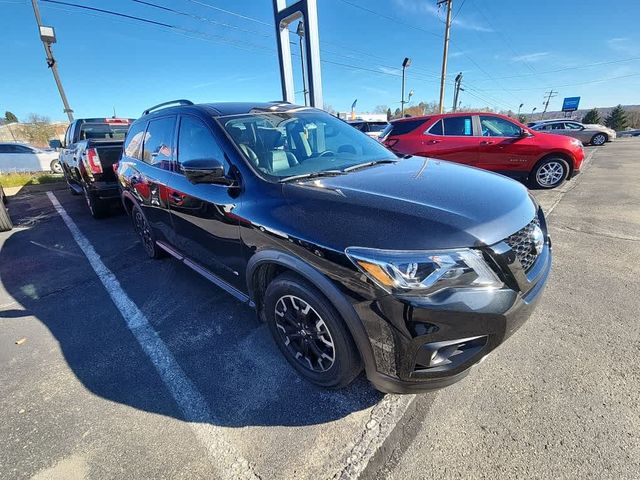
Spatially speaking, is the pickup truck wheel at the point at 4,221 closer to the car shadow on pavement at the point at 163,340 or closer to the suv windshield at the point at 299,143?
the car shadow on pavement at the point at 163,340

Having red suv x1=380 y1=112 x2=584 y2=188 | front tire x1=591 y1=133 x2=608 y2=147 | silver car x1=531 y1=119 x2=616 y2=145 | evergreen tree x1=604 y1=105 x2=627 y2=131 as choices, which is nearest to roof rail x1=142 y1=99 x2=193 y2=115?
red suv x1=380 y1=112 x2=584 y2=188

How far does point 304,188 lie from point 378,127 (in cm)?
1586

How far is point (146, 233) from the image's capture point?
426 centimetres

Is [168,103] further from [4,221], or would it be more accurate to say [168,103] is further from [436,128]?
[436,128]

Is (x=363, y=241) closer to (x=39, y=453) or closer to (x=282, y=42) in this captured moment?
(x=39, y=453)

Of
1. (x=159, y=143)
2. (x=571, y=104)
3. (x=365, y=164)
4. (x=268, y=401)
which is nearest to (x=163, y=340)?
(x=268, y=401)

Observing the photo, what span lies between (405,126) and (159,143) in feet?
19.5

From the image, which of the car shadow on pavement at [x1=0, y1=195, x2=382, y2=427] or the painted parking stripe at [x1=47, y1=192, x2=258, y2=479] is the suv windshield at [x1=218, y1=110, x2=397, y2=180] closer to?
the car shadow on pavement at [x1=0, y1=195, x2=382, y2=427]

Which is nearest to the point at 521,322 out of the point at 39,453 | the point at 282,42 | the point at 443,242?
the point at 443,242

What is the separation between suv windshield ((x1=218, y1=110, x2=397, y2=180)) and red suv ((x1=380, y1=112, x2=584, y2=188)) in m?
4.66

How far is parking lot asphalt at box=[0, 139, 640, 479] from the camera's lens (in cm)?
166

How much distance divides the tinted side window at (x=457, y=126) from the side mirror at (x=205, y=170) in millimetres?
6447

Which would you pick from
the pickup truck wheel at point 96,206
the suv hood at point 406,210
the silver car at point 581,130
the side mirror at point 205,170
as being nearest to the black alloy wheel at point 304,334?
the suv hood at point 406,210

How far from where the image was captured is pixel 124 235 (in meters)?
5.49
